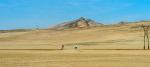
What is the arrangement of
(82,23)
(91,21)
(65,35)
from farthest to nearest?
1. (91,21)
2. (82,23)
3. (65,35)

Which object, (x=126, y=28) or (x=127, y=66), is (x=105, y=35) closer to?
(x=126, y=28)

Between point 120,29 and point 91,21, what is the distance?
192 ft

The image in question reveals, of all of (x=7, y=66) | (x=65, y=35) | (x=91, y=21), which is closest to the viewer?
(x=7, y=66)

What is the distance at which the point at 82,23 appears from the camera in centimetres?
13888

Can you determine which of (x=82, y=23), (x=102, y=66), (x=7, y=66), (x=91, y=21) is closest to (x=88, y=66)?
(x=102, y=66)

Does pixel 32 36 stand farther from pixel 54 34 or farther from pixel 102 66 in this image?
pixel 102 66

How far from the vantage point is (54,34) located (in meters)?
97.6

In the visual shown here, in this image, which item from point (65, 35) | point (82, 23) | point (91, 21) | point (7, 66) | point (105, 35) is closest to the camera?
point (7, 66)

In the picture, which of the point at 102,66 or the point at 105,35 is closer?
the point at 102,66

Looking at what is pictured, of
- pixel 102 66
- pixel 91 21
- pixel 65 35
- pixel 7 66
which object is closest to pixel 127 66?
pixel 102 66

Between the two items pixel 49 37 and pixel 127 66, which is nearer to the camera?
pixel 127 66

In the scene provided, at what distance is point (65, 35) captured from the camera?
308 feet

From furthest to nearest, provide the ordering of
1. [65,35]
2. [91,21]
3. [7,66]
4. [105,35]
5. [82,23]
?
[91,21] → [82,23] → [65,35] → [105,35] → [7,66]

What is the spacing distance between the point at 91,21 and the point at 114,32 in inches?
2495
